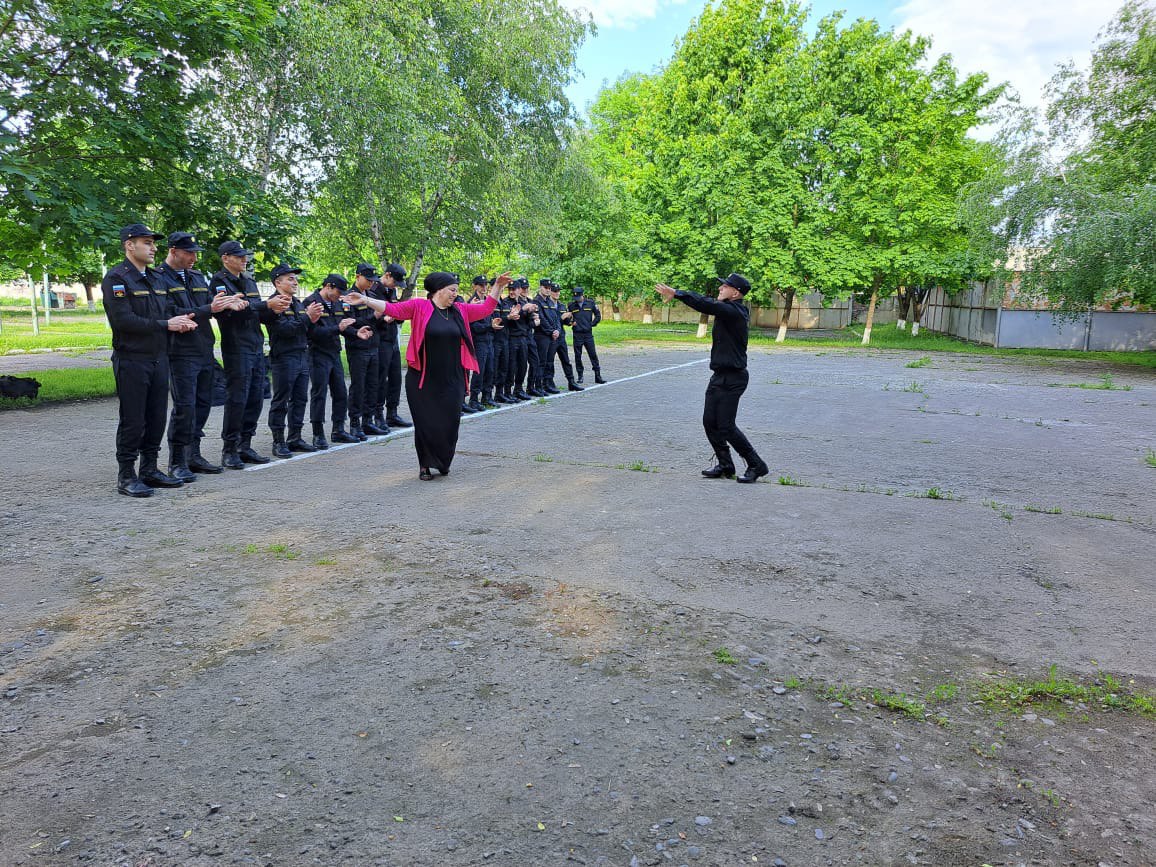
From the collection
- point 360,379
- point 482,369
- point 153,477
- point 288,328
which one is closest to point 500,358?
point 482,369

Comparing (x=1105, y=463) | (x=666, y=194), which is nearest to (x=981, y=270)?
(x=666, y=194)

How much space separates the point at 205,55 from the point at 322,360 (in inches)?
258

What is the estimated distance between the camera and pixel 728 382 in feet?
25.9

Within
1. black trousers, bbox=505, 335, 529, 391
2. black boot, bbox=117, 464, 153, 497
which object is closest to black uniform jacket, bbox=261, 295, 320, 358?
black boot, bbox=117, 464, 153, 497

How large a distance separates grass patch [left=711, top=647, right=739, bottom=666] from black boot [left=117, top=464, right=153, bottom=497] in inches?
213

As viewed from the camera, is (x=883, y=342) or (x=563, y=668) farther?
(x=883, y=342)

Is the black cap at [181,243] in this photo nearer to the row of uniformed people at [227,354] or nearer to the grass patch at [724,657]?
the row of uniformed people at [227,354]

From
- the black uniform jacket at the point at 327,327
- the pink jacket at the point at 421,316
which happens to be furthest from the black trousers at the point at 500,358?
the pink jacket at the point at 421,316

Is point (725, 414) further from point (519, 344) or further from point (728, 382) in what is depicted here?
point (519, 344)

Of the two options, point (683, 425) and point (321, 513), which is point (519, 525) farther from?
point (683, 425)

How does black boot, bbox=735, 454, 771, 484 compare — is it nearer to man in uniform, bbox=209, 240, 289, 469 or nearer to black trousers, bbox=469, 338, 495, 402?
man in uniform, bbox=209, 240, 289, 469

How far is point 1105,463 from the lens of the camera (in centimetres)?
921

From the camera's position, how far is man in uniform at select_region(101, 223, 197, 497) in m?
6.64

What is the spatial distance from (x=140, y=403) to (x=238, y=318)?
1.68 metres
